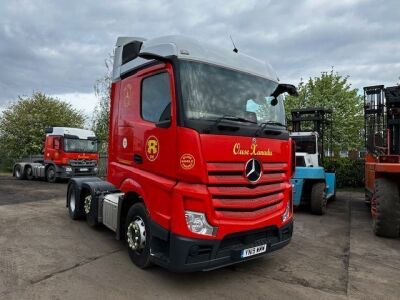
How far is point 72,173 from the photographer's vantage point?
58.7ft

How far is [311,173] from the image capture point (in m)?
9.50

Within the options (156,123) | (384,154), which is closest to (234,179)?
(156,123)

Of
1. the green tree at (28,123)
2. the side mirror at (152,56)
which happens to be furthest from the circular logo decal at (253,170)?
the green tree at (28,123)

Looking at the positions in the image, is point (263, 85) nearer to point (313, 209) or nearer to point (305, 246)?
point (305, 246)

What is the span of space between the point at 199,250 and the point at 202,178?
2.59ft

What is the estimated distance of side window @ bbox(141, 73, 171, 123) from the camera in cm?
454

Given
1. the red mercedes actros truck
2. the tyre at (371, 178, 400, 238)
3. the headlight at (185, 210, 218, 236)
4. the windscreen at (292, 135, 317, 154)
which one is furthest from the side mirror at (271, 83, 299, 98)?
the windscreen at (292, 135, 317, 154)

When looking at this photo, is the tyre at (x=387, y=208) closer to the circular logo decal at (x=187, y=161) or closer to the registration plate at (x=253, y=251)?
the registration plate at (x=253, y=251)

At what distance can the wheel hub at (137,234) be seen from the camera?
4809 mm

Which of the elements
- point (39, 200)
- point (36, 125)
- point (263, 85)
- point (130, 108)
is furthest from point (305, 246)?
point (36, 125)

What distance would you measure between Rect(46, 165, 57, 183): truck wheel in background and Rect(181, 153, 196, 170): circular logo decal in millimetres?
15460

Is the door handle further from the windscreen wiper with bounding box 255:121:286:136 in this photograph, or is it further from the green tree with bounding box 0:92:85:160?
the green tree with bounding box 0:92:85:160

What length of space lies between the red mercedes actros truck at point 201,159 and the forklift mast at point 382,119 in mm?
3420

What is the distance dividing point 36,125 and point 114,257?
2638 centimetres
